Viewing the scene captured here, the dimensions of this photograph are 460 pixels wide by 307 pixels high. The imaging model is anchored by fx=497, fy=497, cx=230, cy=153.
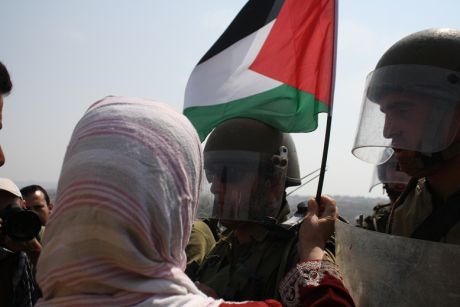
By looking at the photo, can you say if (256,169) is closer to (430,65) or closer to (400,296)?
(430,65)

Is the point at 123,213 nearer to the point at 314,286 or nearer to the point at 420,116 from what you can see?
the point at 314,286

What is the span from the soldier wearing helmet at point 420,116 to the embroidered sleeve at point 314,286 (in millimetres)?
462

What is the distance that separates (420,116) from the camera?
2191mm

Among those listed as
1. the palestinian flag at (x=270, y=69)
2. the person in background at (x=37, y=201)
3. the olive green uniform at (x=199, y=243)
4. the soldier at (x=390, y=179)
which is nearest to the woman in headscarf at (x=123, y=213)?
the palestinian flag at (x=270, y=69)

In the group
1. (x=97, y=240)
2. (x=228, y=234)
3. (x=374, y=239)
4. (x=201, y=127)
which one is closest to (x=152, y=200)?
(x=97, y=240)

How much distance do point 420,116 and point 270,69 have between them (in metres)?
1.18

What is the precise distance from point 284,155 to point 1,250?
1805 mm

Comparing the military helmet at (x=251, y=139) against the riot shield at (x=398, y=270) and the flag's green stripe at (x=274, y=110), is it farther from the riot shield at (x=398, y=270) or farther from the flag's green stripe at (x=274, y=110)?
the riot shield at (x=398, y=270)

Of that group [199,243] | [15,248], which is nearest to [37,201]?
[15,248]

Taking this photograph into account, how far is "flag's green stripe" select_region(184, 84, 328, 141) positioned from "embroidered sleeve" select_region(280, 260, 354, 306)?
3.50 ft

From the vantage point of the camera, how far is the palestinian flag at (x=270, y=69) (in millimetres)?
2840

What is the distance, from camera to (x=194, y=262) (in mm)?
3426

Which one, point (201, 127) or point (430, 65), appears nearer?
point (430, 65)

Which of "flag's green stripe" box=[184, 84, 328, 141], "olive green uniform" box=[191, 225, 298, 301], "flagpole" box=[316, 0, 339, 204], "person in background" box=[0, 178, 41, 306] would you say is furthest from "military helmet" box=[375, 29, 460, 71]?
"person in background" box=[0, 178, 41, 306]
